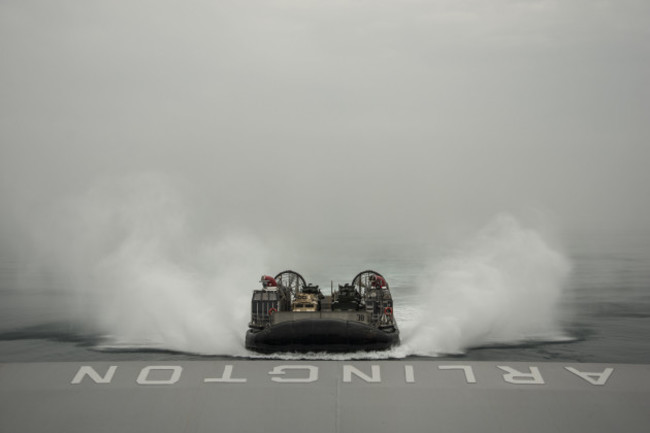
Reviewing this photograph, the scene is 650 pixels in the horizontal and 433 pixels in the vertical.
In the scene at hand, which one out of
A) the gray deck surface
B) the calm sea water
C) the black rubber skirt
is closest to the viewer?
the gray deck surface

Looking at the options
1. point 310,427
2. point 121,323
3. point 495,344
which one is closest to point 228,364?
point 310,427

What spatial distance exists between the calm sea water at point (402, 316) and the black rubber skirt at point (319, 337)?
4.16 feet

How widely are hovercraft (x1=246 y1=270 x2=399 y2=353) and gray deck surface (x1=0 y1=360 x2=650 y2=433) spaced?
9.69m

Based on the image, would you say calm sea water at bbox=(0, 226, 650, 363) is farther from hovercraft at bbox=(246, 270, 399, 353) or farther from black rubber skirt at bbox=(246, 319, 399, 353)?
hovercraft at bbox=(246, 270, 399, 353)

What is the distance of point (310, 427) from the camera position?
13594 mm

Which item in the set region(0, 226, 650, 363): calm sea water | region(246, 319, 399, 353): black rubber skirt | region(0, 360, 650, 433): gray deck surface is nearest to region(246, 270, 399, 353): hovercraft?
region(246, 319, 399, 353): black rubber skirt

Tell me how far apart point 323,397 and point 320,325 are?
1214cm

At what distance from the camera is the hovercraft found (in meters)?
27.2

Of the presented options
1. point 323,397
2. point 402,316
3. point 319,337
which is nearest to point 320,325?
point 319,337

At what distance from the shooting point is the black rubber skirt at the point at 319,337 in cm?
2711

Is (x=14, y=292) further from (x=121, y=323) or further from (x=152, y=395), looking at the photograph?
(x=152, y=395)

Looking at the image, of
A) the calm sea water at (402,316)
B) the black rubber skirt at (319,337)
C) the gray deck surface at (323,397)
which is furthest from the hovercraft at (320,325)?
the gray deck surface at (323,397)

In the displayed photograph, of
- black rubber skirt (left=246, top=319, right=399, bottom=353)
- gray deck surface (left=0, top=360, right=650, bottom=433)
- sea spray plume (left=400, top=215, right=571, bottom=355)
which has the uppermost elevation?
sea spray plume (left=400, top=215, right=571, bottom=355)

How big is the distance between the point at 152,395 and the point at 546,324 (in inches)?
1204
